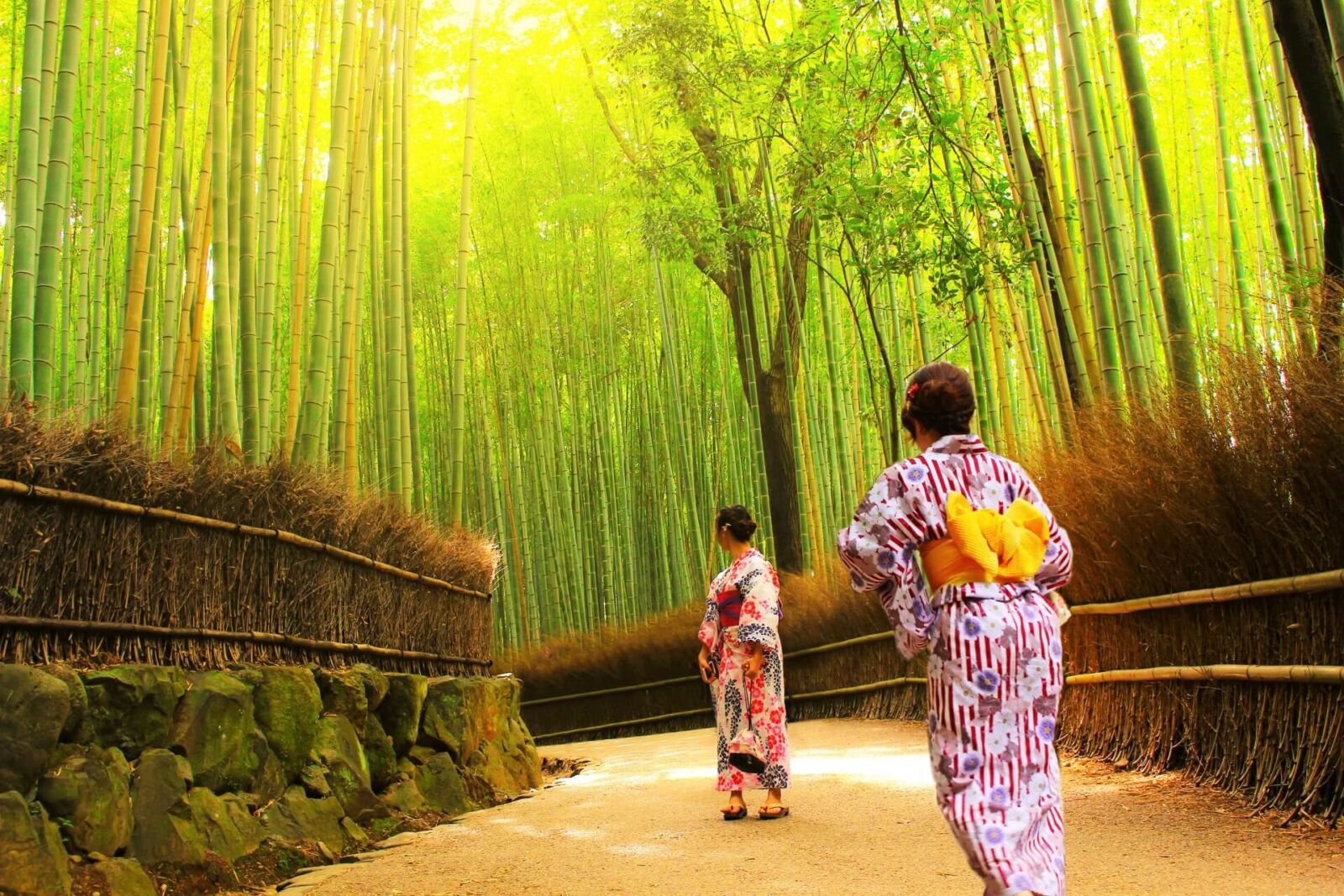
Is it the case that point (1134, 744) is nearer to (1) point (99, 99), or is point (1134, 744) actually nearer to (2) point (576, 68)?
(1) point (99, 99)

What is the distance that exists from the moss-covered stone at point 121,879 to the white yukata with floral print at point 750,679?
1.64 m

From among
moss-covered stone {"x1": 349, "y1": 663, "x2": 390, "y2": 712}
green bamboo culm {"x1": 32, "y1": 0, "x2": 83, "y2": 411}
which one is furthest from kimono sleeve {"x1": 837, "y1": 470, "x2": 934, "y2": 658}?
moss-covered stone {"x1": 349, "y1": 663, "x2": 390, "y2": 712}

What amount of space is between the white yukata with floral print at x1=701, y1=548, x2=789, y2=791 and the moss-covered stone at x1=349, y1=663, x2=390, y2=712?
1.18 meters

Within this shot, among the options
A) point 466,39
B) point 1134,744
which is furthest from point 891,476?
point 466,39

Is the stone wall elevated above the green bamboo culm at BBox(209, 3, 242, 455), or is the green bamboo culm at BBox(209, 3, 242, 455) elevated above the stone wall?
the green bamboo culm at BBox(209, 3, 242, 455)

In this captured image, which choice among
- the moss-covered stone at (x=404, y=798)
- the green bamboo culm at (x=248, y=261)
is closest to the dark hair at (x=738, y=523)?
A: the moss-covered stone at (x=404, y=798)

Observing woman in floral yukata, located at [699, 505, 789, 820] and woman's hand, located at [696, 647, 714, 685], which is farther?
woman's hand, located at [696, 647, 714, 685]

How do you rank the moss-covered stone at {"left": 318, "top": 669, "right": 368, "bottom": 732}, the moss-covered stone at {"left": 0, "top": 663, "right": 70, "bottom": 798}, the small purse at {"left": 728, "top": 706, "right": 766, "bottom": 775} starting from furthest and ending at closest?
1. the moss-covered stone at {"left": 318, "top": 669, "right": 368, "bottom": 732}
2. the small purse at {"left": 728, "top": 706, "right": 766, "bottom": 775}
3. the moss-covered stone at {"left": 0, "top": 663, "right": 70, "bottom": 798}

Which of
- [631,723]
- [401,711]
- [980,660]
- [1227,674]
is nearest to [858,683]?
[631,723]

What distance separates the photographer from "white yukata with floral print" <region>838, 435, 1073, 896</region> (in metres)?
1.64

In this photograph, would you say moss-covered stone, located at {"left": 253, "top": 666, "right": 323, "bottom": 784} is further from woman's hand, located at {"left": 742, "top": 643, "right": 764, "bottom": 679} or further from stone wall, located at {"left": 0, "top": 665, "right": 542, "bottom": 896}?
woman's hand, located at {"left": 742, "top": 643, "right": 764, "bottom": 679}

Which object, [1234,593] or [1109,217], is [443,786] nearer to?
[1234,593]

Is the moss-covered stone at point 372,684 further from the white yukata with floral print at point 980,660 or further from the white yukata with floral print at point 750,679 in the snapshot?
the white yukata with floral print at point 980,660

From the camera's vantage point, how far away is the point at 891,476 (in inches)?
69.8
